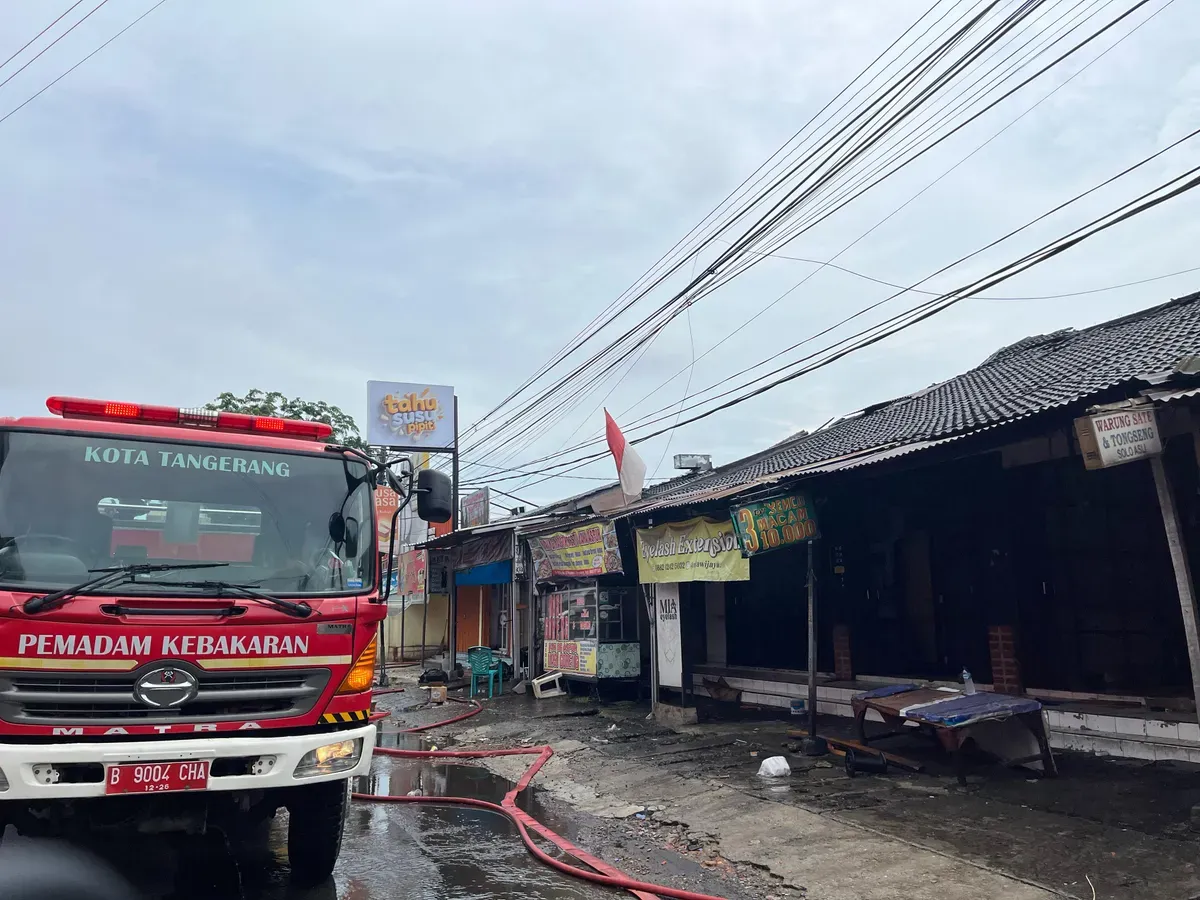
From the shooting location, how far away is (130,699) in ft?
14.5

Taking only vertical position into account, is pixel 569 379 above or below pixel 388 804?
above

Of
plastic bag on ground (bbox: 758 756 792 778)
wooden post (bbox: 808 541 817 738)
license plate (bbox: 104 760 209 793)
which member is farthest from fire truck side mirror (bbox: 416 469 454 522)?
wooden post (bbox: 808 541 817 738)

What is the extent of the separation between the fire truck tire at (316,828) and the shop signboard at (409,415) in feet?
75.7

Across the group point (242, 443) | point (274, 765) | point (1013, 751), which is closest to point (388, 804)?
point (274, 765)

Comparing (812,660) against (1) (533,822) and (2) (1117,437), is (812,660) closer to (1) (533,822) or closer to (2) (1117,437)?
(1) (533,822)

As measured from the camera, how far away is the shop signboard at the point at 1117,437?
5.55 metres

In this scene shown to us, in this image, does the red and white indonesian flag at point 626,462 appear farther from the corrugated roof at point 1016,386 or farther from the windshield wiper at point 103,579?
the windshield wiper at point 103,579

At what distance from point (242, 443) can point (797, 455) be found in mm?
10322

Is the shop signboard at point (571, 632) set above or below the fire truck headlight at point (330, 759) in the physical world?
above

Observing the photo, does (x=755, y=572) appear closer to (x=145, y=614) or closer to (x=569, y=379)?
(x=569, y=379)

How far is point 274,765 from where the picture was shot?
4688 mm

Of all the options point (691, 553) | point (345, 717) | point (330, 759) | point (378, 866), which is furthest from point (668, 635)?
point (330, 759)

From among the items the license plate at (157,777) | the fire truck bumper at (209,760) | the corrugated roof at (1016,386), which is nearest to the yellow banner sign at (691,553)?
the corrugated roof at (1016,386)

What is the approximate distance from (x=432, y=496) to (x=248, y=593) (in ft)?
4.89
